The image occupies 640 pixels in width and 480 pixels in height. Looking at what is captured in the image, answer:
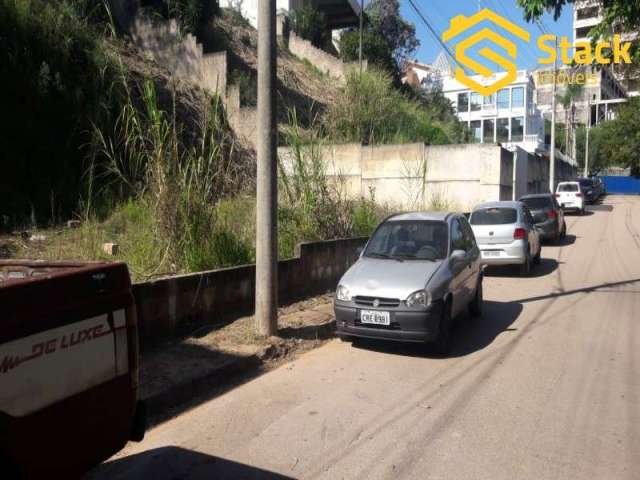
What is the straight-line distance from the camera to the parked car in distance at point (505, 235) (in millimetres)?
12953

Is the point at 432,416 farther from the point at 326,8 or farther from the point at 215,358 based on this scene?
the point at 326,8

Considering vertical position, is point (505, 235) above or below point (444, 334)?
above

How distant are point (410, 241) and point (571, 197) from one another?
956 inches

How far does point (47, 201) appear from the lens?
43.2 feet

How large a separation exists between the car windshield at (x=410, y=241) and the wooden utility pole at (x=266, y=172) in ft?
5.05

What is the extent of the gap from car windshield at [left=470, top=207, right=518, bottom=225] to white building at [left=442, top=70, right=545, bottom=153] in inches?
1661

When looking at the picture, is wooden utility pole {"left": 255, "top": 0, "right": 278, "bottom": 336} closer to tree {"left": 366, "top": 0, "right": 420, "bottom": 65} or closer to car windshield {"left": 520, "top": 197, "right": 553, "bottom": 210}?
car windshield {"left": 520, "top": 197, "right": 553, "bottom": 210}

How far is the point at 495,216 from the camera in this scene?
1359 cm

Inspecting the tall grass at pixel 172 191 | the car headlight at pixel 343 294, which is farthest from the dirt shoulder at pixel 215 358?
the tall grass at pixel 172 191

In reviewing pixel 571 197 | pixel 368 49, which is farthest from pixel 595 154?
pixel 571 197

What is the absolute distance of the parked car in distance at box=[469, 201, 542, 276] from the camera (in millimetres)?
12953

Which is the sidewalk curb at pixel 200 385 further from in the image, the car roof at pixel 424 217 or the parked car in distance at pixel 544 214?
the parked car in distance at pixel 544 214

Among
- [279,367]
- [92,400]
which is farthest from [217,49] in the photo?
[92,400]

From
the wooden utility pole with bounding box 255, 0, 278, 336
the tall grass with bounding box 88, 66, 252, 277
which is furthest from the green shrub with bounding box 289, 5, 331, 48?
the wooden utility pole with bounding box 255, 0, 278, 336
